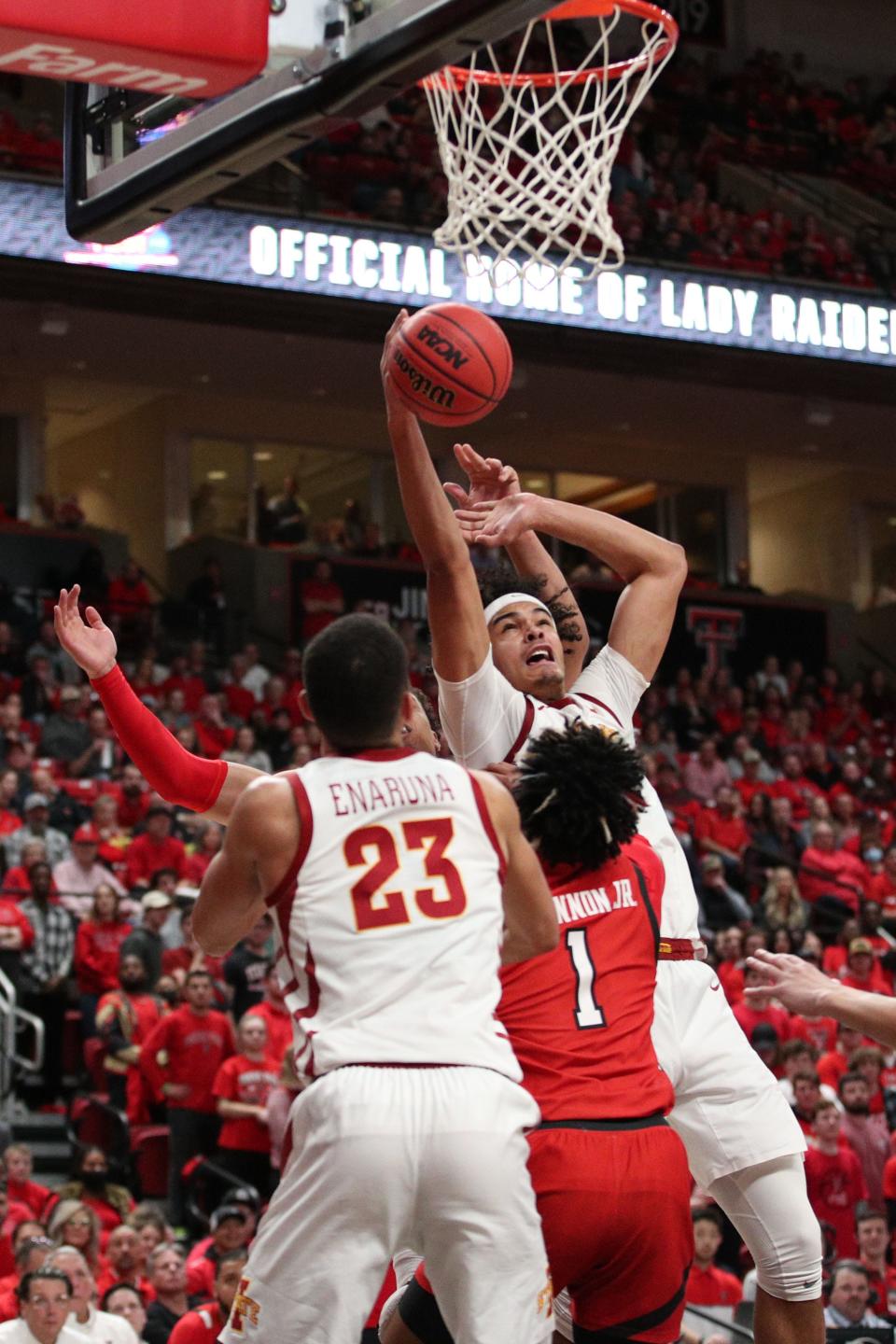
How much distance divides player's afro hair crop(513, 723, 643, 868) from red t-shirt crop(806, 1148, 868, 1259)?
23.1 ft

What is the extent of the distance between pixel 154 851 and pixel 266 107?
8.11 meters

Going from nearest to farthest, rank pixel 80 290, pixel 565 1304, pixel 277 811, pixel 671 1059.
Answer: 1. pixel 277 811
2. pixel 565 1304
3. pixel 671 1059
4. pixel 80 290

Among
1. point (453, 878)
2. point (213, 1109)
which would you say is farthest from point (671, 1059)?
point (213, 1109)

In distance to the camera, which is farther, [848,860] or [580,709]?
[848,860]

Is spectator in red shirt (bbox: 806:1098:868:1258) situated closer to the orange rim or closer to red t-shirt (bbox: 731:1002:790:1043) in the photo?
red t-shirt (bbox: 731:1002:790:1043)

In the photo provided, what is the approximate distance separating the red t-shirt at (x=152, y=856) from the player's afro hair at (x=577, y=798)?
8712 mm

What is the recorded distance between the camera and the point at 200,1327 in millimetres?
7637

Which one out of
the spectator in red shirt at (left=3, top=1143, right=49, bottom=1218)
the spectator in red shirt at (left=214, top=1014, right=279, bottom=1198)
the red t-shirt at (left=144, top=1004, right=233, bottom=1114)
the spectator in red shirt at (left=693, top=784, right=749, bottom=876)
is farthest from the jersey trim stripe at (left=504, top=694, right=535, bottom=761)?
the spectator in red shirt at (left=693, top=784, right=749, bottom=876)

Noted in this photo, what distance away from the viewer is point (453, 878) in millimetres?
3355

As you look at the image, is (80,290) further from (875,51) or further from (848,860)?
(875,51)

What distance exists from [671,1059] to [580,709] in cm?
81

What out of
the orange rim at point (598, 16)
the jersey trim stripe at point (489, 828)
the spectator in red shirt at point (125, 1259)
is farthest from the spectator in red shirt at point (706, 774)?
the jersey trim stripe at point (489, 828)

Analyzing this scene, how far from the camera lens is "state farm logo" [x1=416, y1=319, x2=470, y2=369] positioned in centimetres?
420

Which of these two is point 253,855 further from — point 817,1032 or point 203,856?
point 817,1032
